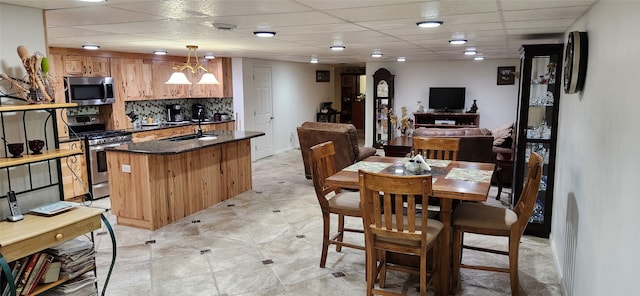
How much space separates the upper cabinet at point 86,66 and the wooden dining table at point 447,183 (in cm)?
440

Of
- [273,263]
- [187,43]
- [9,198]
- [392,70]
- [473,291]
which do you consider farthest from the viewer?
[392,70]

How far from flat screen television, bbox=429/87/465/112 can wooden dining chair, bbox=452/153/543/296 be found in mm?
5739

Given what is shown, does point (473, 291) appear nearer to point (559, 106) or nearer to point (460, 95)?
point (559, 106)

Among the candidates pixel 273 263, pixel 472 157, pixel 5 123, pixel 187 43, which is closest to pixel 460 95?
pixel 472 157

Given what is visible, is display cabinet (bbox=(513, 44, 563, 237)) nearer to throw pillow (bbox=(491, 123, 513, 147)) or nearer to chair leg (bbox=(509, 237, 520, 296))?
chair leg (bbox=(509, 237, 520, 296))

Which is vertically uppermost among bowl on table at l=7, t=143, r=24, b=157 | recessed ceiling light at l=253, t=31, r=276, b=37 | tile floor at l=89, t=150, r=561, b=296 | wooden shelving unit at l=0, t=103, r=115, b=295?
recessed ceiling light at l=253, t=31, r=276, b=37

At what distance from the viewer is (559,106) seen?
3994 millimetres

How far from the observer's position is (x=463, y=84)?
28.6 feet

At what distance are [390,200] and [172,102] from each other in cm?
634

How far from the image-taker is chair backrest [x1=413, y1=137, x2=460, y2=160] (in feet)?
13.4

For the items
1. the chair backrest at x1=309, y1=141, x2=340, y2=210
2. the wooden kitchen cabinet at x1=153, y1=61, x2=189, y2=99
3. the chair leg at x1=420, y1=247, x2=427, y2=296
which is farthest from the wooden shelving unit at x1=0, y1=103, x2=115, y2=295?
the wooden kitchen cabinet at x1=153, y1=61, x2=189, y2=99

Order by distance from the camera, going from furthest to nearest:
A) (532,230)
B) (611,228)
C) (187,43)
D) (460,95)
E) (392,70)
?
(392,70)
(460,95)
(187,43)
(532,230)
(611,228)

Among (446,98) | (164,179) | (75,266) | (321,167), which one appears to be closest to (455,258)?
(321,167)

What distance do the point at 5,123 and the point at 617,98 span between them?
3.29 m
